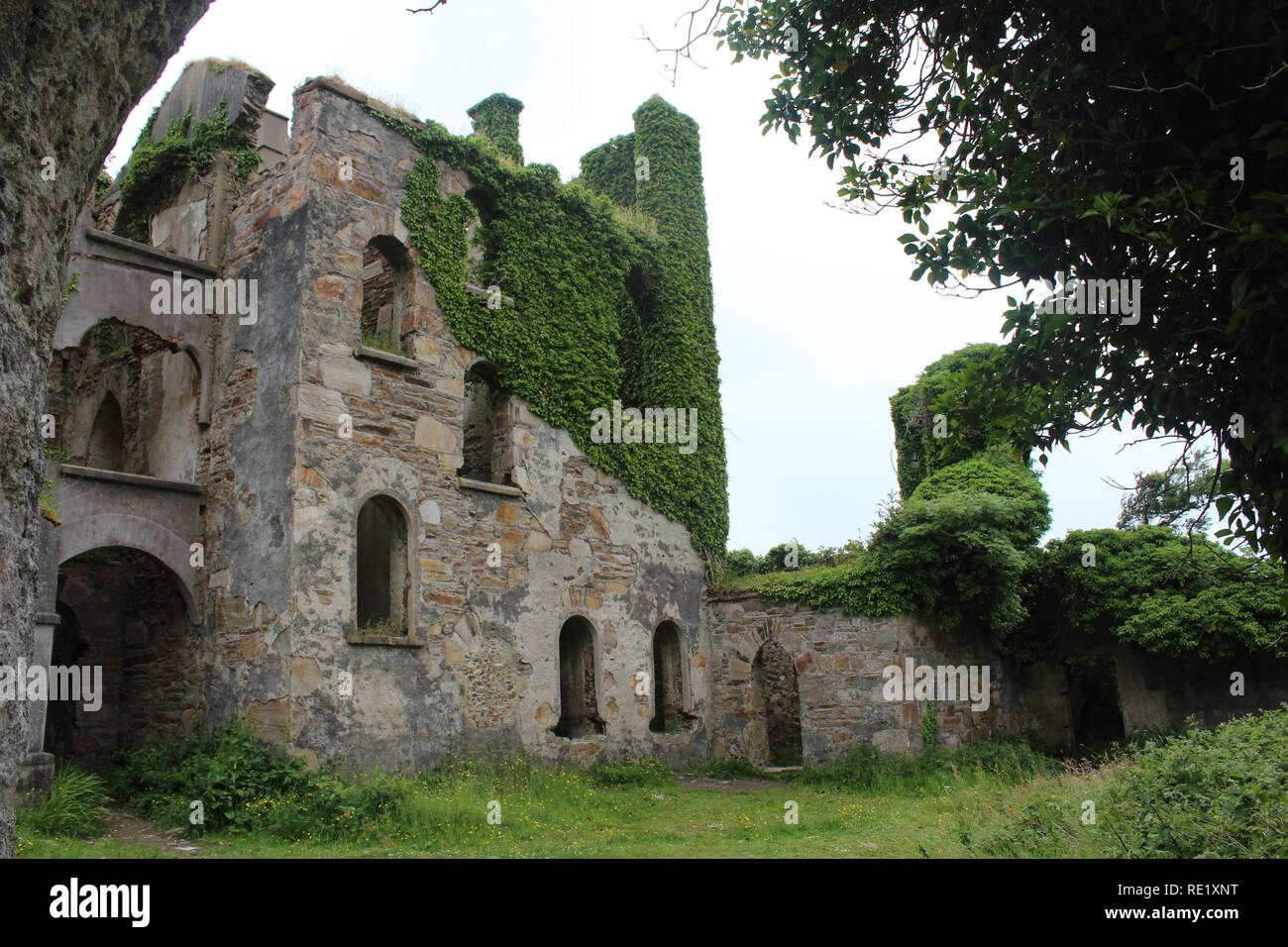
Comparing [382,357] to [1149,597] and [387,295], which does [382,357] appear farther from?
[1149,597]

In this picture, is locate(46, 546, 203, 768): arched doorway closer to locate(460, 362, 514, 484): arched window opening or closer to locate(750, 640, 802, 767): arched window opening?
locate(460, 362, 514, 484): arched window opening

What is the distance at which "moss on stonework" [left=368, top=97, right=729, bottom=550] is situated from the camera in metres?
13.8

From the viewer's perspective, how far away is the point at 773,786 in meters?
14.6

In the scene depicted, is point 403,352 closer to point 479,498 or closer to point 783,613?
point 479,498

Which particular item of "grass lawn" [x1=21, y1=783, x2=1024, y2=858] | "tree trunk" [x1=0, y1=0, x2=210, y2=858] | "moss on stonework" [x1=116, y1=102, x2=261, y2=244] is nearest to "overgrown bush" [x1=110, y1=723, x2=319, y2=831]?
"grass lawn" [x1=21, y1=783, x2=1024, y2=858]

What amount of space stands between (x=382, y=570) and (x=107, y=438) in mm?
5860

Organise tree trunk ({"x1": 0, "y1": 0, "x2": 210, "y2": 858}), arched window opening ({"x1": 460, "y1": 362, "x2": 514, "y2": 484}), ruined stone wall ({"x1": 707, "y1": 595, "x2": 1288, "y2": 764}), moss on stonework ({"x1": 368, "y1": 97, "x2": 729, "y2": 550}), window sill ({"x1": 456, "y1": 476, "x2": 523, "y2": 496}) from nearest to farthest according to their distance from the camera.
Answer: tree trunk ({"x1": 0, "y1": 0, "x2": 210, "y2": 858})
window sill ({"x1": 456, "y1": 476, "x2": 523, "y2": 496})
moss on stonework ({"x1": 368, "y1": 97, "x2": 729, "y2": 550})
arched window opening ({"x1": 460, "y1": 362, "x2": 514, "y2": 484})
ruined stone wall ({"x1": 707, "y1": 595, "x2": 1288, "y2": 764})

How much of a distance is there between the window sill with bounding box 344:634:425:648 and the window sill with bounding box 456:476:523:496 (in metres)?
2.22

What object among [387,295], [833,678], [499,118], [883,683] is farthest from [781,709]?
[499,118]

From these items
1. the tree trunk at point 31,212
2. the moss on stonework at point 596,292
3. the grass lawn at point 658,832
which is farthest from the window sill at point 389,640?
the tree trunk at point 31,212

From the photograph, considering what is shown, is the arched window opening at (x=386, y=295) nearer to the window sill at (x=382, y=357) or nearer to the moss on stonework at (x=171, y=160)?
the window sill at (x=382, y=357)

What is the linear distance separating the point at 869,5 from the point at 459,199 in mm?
9180

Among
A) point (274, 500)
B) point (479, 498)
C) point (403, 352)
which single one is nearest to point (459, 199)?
point (403, 352)

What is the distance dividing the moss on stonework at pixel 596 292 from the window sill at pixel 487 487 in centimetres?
139
